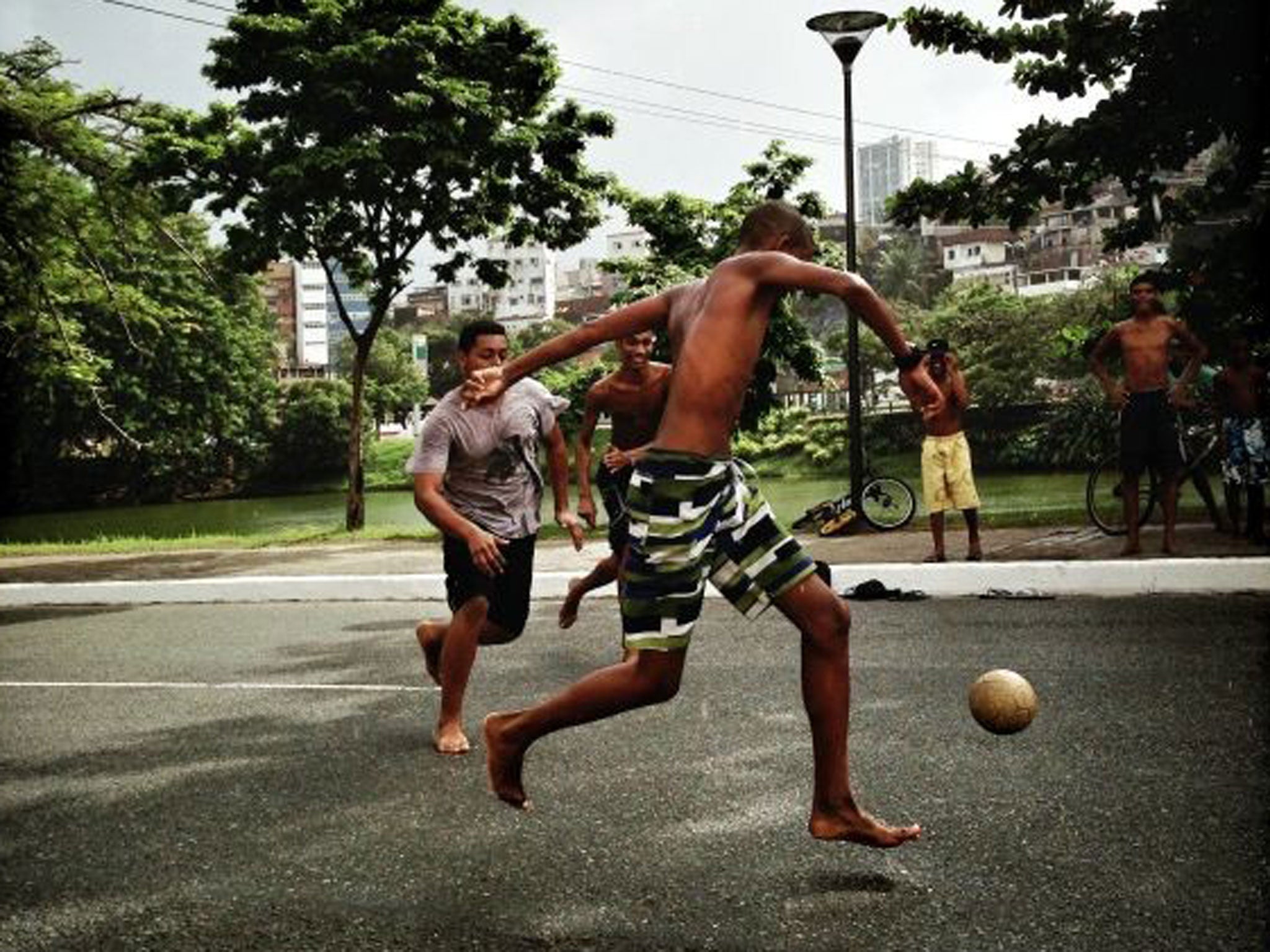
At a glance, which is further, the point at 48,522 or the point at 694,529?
the point at 48,522

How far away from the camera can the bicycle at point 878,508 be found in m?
13.4

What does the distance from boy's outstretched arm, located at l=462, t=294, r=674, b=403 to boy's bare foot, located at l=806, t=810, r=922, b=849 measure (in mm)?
1596

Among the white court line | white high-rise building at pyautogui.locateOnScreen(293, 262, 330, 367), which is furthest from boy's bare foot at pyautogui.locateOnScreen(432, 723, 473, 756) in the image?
white high-rise building at pyautogui.locateOnScreen(293, 262, 330, 367)

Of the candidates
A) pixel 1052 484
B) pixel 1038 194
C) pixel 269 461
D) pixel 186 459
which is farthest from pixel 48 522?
pixel 1038 194

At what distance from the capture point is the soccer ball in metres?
4.15

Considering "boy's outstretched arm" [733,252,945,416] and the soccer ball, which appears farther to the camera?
the soccer ball

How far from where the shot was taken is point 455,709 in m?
5.14

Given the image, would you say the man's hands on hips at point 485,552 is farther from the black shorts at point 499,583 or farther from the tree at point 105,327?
the tree at point 105,327

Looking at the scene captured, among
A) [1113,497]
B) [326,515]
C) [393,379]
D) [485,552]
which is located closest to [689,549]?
[485,552]

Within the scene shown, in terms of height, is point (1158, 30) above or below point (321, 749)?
above

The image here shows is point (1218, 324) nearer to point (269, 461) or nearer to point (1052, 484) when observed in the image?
point (1052, 484)

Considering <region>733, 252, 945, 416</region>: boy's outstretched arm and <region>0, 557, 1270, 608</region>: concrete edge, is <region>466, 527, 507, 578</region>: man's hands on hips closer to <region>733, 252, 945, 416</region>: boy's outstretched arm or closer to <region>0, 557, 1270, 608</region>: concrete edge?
<region>733, 252, 945, 416</region>: boy's outstretched arm

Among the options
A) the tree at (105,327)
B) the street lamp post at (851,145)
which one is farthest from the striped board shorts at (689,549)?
the tree at (105,327)

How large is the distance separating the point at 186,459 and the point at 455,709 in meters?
47.4
